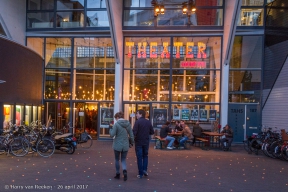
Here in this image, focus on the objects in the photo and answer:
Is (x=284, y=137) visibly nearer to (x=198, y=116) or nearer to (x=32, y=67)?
(x=198, y=116)

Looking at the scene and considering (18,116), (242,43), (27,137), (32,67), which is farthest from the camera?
(242,43)

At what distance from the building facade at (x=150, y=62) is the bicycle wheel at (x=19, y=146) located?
713cm

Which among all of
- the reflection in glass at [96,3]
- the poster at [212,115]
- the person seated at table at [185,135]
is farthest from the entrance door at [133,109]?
the reflection in glass at [96,3]

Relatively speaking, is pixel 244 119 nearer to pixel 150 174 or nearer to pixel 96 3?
pixel 96 3

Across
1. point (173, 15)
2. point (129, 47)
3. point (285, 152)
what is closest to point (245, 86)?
point (173, 15)

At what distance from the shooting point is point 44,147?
12453 millimetres

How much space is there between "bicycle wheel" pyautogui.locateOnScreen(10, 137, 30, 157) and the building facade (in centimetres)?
713

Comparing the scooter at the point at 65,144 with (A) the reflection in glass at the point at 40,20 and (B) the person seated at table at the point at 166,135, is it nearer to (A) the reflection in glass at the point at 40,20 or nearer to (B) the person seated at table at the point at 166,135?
(B) the person seated at table at the point at 166,135

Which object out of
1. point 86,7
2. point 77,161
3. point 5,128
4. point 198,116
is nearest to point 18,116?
point 5,128

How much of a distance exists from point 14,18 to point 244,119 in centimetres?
1272

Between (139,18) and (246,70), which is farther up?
(139,18)

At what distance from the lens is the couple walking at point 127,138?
27.5 ft

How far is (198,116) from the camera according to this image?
19.0m

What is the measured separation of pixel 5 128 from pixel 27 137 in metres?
1.52
